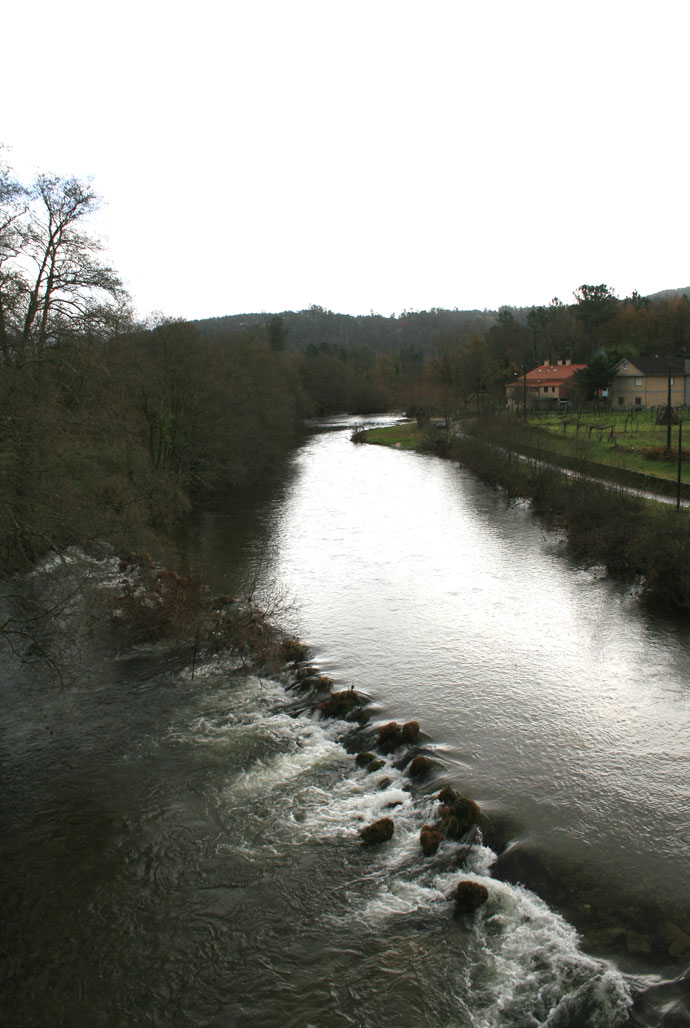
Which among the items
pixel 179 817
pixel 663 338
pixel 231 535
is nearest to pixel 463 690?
pixel 179 817

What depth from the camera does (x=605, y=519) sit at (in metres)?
25.0

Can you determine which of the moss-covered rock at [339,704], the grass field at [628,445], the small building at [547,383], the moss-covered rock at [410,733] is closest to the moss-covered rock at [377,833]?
the moss-covered rock at [410,733]

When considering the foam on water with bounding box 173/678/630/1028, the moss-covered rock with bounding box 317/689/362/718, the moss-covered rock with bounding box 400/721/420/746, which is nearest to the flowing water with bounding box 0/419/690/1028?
the foam on water with bounding box 173/678/630/1028

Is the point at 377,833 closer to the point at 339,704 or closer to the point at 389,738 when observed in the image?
the point at 389,738

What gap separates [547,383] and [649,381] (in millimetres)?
12309

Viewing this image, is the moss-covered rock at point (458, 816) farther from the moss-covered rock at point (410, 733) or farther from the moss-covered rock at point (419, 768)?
the moss-covered rock at point (410, 733)

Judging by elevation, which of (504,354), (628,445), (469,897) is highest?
(504,354)

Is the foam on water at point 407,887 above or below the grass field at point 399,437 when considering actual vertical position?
below

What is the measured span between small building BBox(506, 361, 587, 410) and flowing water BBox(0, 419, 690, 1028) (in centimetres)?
6897

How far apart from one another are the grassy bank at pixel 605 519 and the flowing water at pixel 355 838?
176cm

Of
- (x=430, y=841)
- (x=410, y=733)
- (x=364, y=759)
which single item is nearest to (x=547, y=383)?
(x=410, y=733)

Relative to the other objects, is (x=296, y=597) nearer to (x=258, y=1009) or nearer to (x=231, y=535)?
Answer: (x=231, y=535)

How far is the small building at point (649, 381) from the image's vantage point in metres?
77.6

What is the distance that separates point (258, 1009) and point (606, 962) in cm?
357
